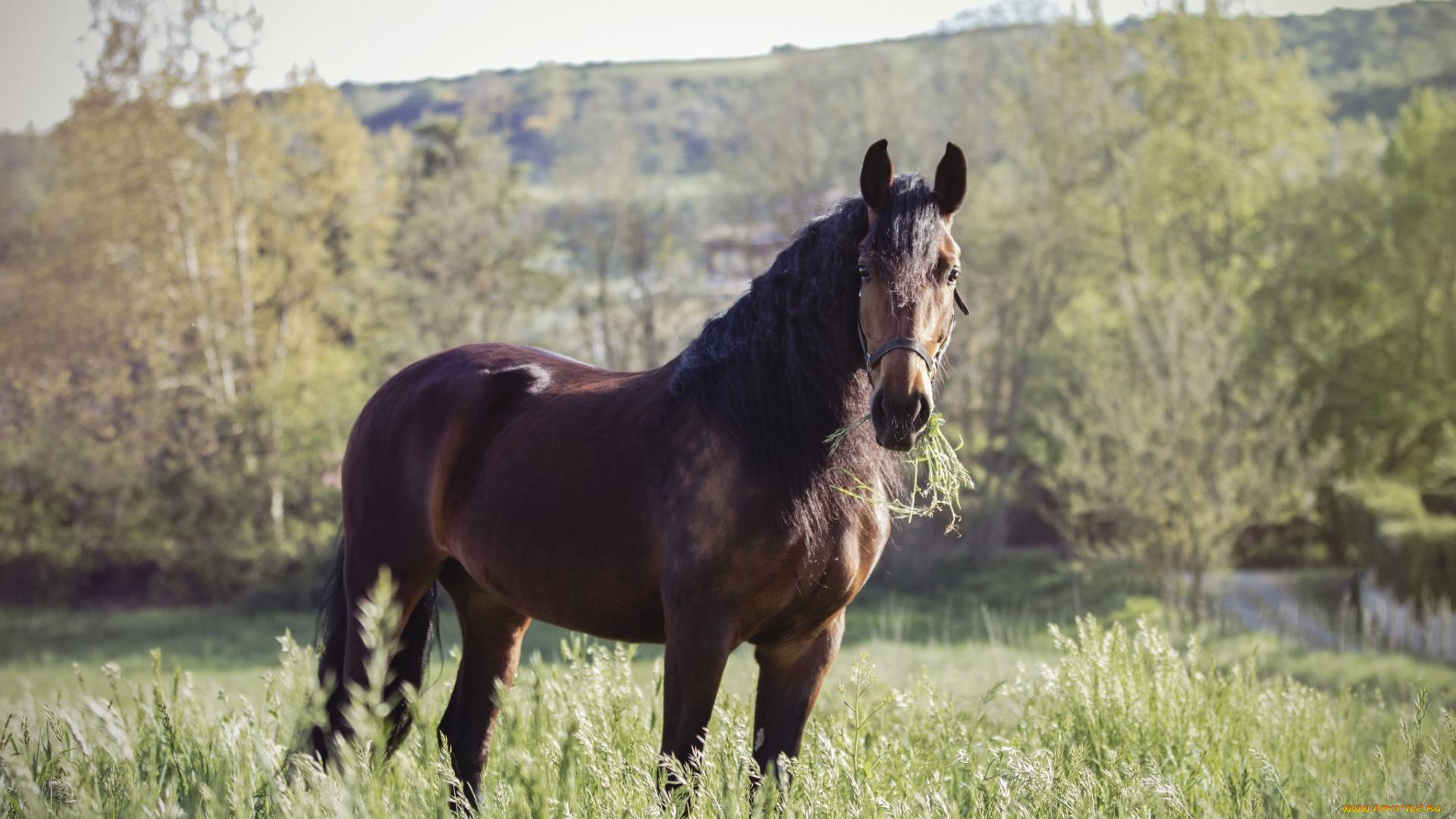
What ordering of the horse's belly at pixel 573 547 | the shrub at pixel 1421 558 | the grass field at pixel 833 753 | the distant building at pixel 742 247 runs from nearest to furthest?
the grass field at pixel 833 753
the horse's belly at pixel 573 547
the shrub at pixel 1421 558
the distant building at pixel 742 247

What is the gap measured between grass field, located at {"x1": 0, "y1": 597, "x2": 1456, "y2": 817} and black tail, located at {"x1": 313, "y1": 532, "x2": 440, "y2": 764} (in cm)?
13

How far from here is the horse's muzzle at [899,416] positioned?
235 centimetres

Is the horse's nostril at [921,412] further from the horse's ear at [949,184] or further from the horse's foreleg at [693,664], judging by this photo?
the horse's foreleg at [693,664]

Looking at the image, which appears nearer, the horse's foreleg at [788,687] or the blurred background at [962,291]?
the horse's foreleg at [788,687]

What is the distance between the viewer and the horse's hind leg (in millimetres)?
3678

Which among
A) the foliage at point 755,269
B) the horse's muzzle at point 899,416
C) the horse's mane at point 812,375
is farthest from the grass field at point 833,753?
the foliage at point 755,269

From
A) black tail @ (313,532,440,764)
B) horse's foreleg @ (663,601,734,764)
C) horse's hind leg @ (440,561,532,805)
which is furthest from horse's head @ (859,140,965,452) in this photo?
black tail @ (313,532,440,764)

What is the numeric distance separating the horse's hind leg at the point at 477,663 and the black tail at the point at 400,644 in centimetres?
14

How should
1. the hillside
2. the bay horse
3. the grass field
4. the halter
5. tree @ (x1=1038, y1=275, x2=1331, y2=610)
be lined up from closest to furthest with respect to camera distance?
1. the grass field
2. the halter
3. the bay horse
4. tree @ (x1=1038, y1=275, x2=1331, y2=610)
5. the hillside

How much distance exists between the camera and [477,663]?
12.3 ft

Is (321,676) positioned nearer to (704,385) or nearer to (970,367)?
(704,385)

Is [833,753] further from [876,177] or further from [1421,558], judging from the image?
[1421,558]

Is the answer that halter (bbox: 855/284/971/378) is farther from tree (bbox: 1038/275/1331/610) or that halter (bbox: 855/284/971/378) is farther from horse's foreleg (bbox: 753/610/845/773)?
tree (bbox: 1038/275/1331/610)

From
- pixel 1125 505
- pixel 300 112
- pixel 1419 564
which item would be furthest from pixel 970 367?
pixel 300 112
